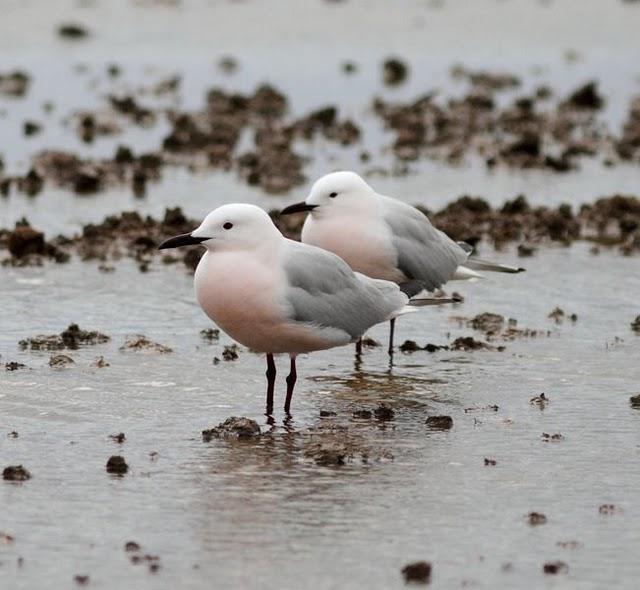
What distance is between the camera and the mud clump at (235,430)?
9094 mm

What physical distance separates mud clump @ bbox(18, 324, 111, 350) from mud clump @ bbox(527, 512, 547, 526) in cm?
426

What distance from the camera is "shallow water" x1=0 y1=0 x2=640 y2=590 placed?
7.23 m

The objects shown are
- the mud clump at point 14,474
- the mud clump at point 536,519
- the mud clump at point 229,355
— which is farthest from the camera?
the mud clump at point 229,355

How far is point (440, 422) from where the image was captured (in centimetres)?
946

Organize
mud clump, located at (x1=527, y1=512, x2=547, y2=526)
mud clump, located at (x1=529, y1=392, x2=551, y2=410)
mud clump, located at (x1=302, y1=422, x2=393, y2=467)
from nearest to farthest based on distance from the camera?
mud clump, located at (x1=527, y1=512, x2=547, y2=526)
mud clump, located at (x1=302, y1=422, x2=393, y2=467)
mud clump, located at (x1=529, y1=392, x2=551, y2=410)

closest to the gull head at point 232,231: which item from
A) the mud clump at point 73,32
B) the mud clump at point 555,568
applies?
the mud clump at point 555,568

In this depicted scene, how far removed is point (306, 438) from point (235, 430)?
39cm

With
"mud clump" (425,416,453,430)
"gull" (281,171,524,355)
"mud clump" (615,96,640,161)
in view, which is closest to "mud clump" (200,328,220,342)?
"gull" (281,171,524,355)

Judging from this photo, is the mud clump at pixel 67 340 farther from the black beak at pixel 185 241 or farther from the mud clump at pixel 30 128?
the mud clump at pixel 30 128

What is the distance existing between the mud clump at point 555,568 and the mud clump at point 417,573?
1.66 ft

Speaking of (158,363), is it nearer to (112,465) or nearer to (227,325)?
(227,325)

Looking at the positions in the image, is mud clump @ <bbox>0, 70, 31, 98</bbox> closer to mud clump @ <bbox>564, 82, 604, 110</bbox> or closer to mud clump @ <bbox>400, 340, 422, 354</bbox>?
mud clump @ <bbox>564, 82, 604, 110</bbox>

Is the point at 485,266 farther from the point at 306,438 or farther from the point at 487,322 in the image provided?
the point at 306,438

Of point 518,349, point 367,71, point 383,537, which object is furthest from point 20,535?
point 367,71
